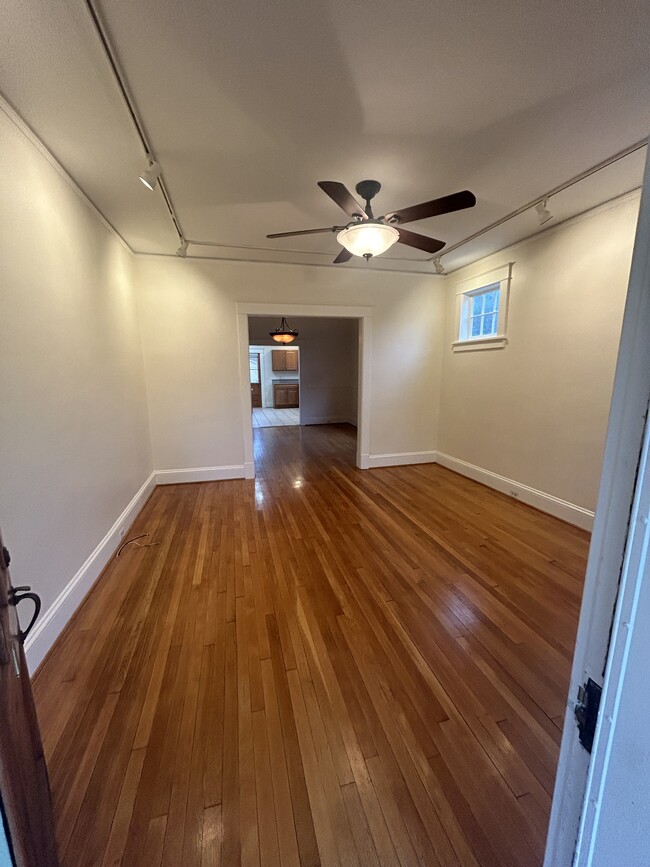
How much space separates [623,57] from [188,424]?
4290mm

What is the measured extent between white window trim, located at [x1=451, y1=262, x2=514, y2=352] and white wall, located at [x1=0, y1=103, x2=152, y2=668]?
12.6ft

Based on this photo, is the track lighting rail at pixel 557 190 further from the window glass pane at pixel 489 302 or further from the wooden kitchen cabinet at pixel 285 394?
the wooden kitchen cabinet at pixel 285 394

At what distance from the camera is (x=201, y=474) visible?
4.29 meters

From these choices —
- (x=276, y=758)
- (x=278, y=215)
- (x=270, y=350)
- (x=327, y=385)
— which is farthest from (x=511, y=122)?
(x=270, y=350)

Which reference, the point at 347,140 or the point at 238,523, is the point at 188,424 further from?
the point at 347,140

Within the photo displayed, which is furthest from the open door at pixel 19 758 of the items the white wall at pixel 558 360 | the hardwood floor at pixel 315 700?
Result: the white wall at pixel 558 360

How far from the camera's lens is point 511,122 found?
6.01 ft

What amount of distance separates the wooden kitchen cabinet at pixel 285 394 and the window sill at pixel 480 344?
8018 mm

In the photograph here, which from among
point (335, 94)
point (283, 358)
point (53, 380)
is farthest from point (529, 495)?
point (283, 358)

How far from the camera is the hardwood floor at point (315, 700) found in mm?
1058

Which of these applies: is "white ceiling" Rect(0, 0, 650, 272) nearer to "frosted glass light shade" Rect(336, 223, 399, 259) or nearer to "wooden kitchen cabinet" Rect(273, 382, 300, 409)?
"frosted glass light shade" Rect(336, 223, 399, 259)

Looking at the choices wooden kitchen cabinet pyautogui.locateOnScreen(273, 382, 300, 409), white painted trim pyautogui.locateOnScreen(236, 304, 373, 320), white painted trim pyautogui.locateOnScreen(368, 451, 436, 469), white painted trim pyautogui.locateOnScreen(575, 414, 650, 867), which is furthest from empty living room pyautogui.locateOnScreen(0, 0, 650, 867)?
wooden kitchen cabinet pyautogui.locateOnScreen(273, 382, 300, 409)

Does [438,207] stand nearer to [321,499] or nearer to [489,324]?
[489,324]

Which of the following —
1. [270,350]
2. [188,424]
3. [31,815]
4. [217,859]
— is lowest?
[217,859]
